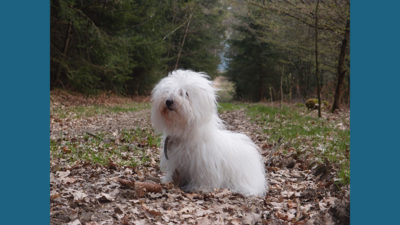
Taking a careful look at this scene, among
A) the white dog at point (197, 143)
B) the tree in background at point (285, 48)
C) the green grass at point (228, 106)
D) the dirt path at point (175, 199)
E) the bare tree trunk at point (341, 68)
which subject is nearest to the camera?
the dirt path at point (175, 199)

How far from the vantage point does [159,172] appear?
421cm

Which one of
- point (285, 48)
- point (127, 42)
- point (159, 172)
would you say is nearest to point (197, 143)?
point (159, 172)

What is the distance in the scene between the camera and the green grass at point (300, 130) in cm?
373

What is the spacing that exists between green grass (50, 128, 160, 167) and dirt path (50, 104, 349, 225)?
14cm

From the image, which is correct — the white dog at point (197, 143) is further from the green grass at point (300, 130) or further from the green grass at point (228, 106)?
the green grass at point (300, 130)

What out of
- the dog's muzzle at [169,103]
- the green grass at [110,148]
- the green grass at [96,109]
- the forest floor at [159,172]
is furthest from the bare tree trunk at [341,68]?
the green grass at [110,148]

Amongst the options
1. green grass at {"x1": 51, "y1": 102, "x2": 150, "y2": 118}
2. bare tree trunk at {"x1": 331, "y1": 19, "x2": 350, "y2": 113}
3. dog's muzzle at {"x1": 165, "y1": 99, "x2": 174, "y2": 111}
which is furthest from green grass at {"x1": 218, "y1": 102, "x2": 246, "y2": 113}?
bare tree trunk at {"x1": 331, "y1": 19, "x2": 350, "y2": 113}

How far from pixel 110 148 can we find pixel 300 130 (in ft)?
9.31

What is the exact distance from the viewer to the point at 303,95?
4.23 metres

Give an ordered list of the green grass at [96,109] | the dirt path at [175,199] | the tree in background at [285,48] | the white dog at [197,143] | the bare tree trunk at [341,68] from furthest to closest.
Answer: the green grass at [96,109] < the tree in background at [285,48] < the white dog at [197,143] < the bare tree trunk at [341,68] < the dirt path at [175,199]

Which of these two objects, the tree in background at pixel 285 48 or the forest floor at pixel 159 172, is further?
the tree in background at pixel 285 48

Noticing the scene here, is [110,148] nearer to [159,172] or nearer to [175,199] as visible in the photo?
[159,172]

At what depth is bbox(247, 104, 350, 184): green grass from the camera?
3.73m

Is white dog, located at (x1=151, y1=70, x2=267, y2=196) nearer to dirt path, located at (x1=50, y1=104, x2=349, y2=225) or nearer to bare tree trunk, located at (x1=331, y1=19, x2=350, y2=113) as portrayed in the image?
dirt path, located at (x1=50, y1=104, x2=349, y2=225)
